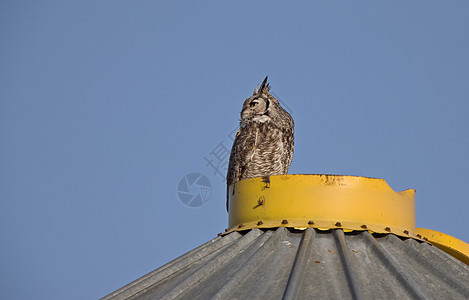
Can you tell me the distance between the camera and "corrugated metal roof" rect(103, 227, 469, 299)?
282cm

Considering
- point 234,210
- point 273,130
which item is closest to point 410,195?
point 234,210

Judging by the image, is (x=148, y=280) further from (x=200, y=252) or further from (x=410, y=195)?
(x=410, y=195)

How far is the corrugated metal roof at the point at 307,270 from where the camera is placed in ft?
9.25

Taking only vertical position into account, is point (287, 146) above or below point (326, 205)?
above

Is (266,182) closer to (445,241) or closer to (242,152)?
(445,241)

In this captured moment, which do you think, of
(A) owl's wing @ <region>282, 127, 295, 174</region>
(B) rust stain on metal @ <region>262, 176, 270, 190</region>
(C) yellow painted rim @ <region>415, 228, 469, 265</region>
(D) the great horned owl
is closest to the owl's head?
(D) the great horned owl

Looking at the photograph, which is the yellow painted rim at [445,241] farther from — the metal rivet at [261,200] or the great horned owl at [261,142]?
the great horned owl at [261,142]

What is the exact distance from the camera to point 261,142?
9.77 metres

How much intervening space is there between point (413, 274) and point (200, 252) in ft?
3.78

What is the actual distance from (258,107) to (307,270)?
24.1ft

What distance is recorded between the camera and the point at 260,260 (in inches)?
124

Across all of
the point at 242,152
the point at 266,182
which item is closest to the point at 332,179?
the point at 266,182

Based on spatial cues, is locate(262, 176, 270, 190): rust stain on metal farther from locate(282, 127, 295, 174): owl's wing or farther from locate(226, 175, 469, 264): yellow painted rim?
locate(282, 127, 295, 174): owl's wing

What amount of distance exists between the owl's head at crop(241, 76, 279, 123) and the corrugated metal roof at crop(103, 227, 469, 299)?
257 inches
